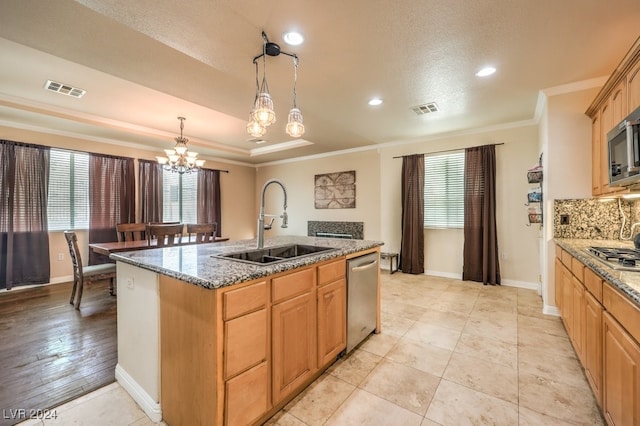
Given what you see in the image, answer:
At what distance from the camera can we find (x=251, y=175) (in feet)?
25.1

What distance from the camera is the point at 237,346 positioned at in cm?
132

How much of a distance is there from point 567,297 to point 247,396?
2686 mm

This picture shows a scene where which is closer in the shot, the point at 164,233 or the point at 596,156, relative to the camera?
the point at 596,156

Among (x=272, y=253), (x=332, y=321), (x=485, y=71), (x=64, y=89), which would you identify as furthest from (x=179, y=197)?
(x=485, y=71)

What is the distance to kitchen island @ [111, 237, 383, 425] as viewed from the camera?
4.19ft

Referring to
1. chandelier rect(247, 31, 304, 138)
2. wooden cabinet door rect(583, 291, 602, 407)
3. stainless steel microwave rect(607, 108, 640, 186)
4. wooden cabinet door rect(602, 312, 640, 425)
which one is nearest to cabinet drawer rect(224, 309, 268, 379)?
chandelier rect(247, 31, 304, 138)

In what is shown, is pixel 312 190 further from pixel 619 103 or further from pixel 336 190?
pixel 619 103

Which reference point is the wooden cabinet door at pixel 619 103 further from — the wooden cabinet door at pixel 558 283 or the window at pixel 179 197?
the window at pixel 179 197

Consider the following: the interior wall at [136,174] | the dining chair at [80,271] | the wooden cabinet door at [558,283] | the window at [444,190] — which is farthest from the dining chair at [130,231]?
the wooden cabinet door at [558,283]

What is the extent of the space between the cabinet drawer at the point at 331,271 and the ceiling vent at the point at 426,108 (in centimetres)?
245

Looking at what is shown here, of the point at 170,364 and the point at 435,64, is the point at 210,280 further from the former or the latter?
the point at 435,64

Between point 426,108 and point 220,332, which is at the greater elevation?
point 426,108

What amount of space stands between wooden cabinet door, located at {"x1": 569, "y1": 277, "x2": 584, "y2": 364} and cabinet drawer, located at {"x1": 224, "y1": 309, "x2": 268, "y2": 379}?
2.17m

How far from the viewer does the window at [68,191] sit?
4.38m
